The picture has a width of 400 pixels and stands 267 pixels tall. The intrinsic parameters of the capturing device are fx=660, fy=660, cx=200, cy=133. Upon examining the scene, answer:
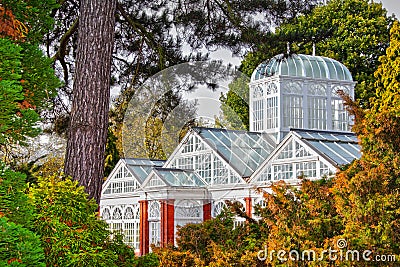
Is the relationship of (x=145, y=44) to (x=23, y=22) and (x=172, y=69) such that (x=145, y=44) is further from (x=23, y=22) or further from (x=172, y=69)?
(x=23, y=22)

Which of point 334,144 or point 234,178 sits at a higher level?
point 334,144

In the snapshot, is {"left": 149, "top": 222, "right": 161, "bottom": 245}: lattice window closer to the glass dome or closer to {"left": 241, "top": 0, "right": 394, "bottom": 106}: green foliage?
the glass dome

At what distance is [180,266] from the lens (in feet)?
28.5

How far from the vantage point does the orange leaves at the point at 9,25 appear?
412 centimetres

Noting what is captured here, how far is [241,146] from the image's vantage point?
17.2 meters

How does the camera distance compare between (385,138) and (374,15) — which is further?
(374,15)

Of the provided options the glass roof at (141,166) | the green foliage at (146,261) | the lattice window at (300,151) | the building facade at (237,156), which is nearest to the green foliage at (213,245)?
the green foliage at (146,261)

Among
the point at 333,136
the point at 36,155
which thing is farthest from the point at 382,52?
the point at 36,155

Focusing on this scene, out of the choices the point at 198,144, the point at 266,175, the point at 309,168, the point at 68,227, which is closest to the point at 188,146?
the point at 198,144

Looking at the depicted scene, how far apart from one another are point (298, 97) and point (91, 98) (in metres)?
12.7

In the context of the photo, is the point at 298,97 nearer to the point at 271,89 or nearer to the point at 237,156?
the point at 271,89

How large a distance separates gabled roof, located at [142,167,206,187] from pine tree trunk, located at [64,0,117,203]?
11.1 meters

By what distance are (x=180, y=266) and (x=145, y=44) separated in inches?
121

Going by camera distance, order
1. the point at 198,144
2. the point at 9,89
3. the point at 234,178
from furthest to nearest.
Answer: the point at 198,144, the point at 234,178, the point at 9,89
